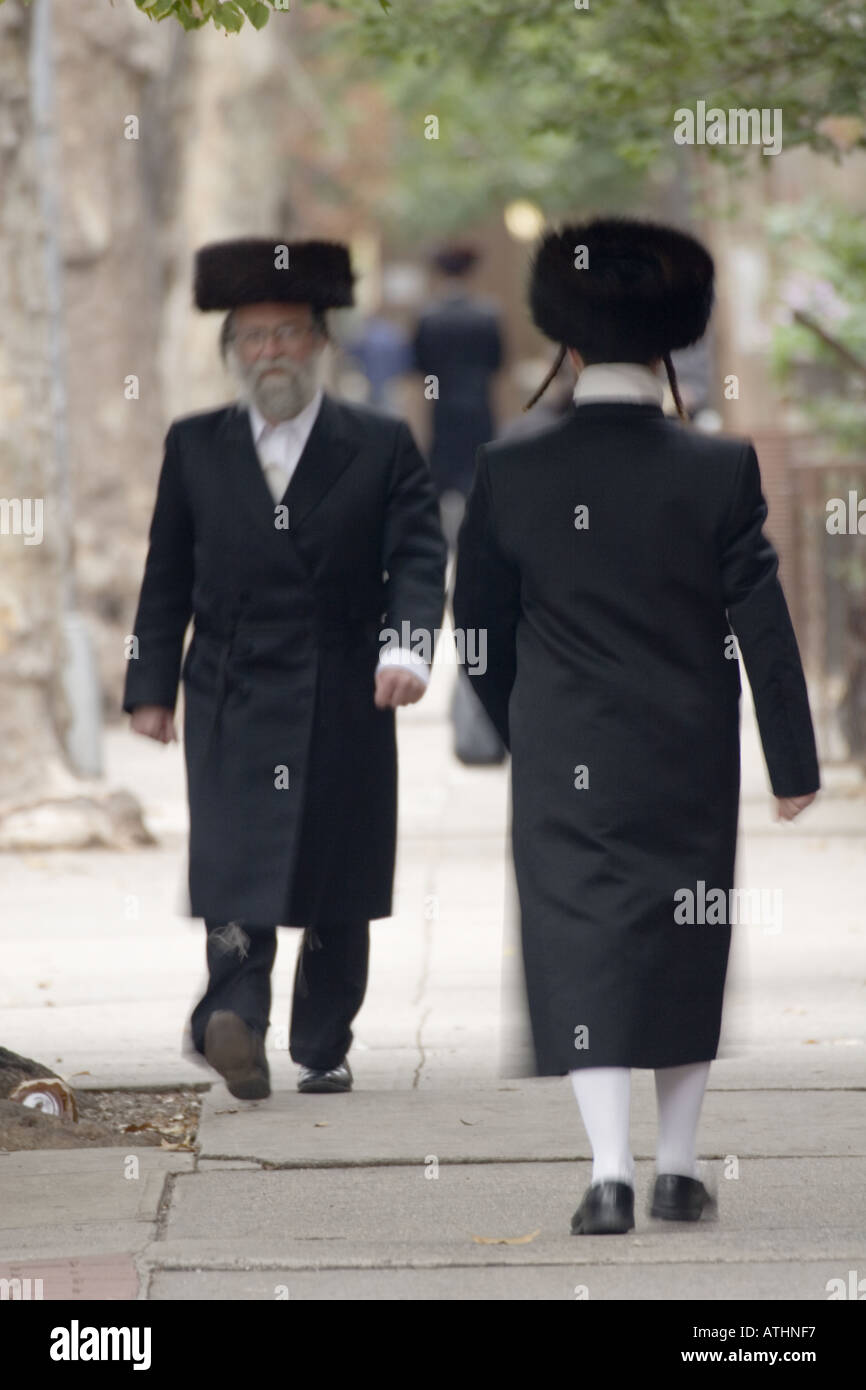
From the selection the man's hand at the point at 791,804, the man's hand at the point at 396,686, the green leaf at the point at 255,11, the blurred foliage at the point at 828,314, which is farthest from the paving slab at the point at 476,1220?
the blurred foliage at the point at 828,314

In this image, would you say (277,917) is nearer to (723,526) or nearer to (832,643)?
(723,526)

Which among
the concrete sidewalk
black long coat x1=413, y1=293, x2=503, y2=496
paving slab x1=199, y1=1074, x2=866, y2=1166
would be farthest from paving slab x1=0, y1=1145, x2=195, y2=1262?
black long coat x1=413, y1=293, x2=503, y2=496

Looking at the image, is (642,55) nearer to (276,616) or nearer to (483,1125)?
(276,616)

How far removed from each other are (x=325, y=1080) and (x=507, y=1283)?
1764 millimetres

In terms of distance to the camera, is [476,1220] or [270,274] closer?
[476,1220]

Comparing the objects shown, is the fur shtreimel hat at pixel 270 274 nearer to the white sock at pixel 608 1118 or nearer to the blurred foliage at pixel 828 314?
the white sock at pixel 608 1118

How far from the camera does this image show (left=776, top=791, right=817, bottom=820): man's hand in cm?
486

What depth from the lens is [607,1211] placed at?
4.70 metres

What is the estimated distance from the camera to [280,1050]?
269 inches

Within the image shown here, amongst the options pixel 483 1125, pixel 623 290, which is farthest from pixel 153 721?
pixel 623 290

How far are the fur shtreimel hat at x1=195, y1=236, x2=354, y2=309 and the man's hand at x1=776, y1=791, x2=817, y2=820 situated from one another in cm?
175

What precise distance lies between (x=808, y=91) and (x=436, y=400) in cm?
526

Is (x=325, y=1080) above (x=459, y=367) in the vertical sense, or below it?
below

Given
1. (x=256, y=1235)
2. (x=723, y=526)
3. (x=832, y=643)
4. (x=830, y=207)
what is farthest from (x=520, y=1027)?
(x=830, y=207)
